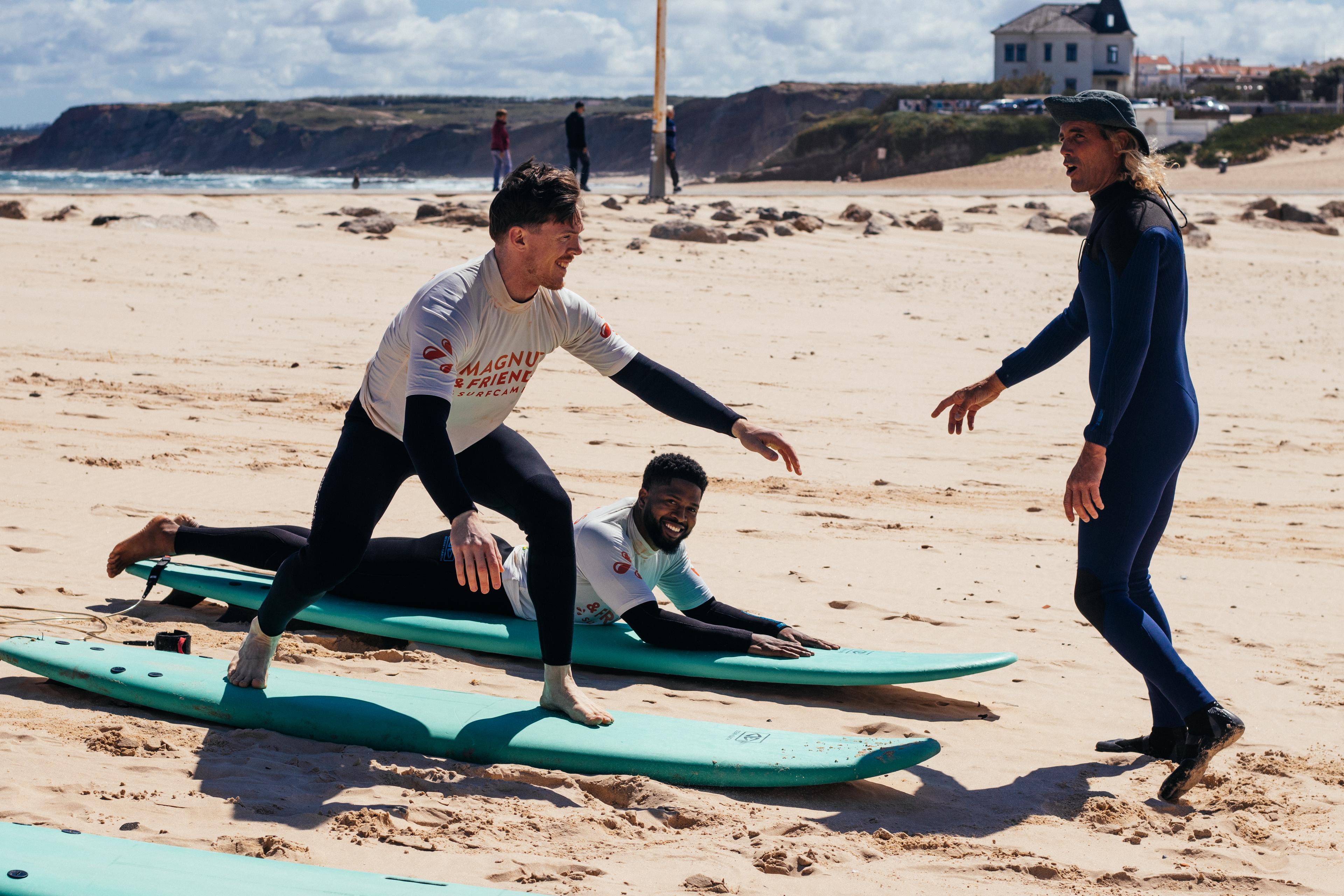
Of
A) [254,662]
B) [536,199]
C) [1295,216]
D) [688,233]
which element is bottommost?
[254,662]

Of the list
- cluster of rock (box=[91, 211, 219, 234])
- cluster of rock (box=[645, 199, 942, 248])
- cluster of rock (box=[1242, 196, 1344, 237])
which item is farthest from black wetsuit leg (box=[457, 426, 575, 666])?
cluster of rock (box=[1242, 196, 1344, 237])

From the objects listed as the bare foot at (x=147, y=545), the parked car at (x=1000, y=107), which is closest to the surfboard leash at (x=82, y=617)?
the bare foot at (x=147, y=545)

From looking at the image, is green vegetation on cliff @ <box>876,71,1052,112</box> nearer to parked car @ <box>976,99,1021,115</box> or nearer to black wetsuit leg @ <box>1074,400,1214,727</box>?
parked car @ <box>976,99,1021,115</box>

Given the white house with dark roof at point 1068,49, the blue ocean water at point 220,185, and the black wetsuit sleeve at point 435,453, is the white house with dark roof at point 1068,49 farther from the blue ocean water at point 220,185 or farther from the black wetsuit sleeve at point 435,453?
the black wetsuit sleeve at point 435,453

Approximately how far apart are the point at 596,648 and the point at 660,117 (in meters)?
18.4

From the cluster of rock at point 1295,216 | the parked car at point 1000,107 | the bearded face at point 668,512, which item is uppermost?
the parked car at point 1000,107

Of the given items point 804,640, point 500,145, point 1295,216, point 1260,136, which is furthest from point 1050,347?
point 1260,136

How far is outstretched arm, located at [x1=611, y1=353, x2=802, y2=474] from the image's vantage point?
3648 mm

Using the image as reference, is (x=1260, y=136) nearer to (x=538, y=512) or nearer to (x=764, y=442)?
(x=764, y=442)

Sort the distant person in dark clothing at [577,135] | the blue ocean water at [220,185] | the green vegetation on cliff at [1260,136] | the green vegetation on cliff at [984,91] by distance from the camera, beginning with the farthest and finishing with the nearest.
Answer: the green vegetation on cliff at [984,91], the green vegetation on cliff at [1260,136], the blue ocean water at [220,185], the distant person in dark clothing at [577,135]

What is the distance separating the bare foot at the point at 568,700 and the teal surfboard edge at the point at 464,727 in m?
0.03

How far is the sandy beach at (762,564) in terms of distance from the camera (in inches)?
118

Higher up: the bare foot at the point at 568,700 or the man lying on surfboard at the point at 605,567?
the man lying on surfboard at the point at 605,567

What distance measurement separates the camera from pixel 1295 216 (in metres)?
21.6
